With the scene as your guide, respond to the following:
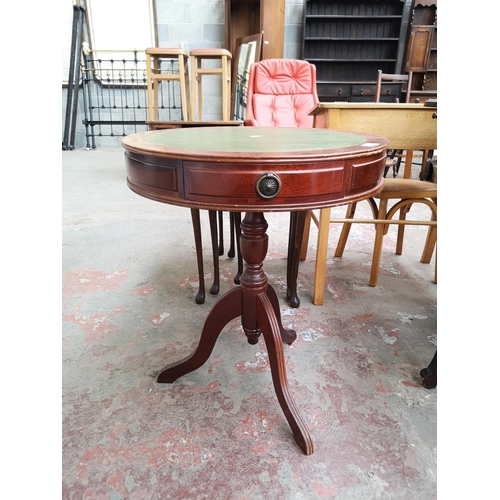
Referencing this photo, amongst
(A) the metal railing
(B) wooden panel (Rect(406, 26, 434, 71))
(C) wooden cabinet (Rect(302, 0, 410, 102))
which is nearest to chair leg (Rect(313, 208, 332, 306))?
(C) wooden cabinet (Rect(302, 0, 410, 102))

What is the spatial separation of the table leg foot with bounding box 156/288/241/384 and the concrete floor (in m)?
0.04

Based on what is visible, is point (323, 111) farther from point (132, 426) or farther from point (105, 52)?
point (105, 52)

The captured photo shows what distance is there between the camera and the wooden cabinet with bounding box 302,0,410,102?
16.6 feet

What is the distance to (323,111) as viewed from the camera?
1.67 m

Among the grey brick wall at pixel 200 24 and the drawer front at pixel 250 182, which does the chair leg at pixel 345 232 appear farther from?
the grey brick wall at pixel 200 24

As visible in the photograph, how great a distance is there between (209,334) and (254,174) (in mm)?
594

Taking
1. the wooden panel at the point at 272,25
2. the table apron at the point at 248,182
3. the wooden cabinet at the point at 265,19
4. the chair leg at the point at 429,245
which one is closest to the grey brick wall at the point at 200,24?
the wooden cabinet at the point at 265,19

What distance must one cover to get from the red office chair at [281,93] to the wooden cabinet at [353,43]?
257cm

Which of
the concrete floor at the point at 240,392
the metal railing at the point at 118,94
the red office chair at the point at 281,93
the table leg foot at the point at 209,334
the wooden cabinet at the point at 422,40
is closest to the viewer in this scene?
the concrete floor at the point at 240,392

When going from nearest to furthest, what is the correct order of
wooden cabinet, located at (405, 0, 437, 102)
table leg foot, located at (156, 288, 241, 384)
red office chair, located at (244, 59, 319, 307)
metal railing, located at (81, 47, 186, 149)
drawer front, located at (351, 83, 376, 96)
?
table leg foot, located at (156, 288, 241, 384)
red office chair, located at (244, 59, 319, 307)
wooden cabinet, located at (405, 0, 437, 102)
drawer front, located at (351, 83, 376, 96)
metal railing, located at (81, 47, 186, 149)

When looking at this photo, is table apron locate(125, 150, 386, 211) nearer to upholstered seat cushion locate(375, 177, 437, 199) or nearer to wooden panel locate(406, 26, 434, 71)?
upholstered seat cushion locate(375, 177, 437, 199)

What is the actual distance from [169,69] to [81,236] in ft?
14.4

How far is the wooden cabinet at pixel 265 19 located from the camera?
15.9 ft

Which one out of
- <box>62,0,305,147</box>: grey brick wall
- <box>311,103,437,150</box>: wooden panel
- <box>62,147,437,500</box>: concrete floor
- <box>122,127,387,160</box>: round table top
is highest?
<box>62,0,305,147</box>: grey brick wall
